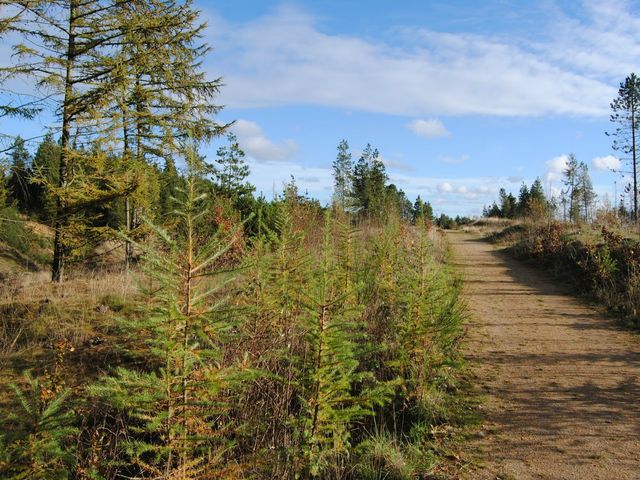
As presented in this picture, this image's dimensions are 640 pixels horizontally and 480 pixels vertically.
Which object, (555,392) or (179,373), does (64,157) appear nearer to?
(179,373)

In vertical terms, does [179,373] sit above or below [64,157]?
below

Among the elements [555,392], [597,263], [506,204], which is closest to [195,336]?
[555,392]

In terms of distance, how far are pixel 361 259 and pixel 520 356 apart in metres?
2.76

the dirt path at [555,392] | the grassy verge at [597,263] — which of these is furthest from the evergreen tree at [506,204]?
the dirt path at [555,392]

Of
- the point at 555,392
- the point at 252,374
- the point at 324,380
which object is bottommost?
the point at 555,392

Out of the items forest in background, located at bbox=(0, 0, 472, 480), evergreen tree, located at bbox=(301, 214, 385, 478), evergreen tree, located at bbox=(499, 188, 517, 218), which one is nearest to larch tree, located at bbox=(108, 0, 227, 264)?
forest in background, located at bbox=(0, 0, 472, 480)

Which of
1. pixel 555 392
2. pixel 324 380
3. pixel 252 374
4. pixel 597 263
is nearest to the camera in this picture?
pixel 252 374

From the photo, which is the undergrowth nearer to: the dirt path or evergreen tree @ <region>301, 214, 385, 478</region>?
evergreen tree @ <region>301, 214, 385, 478</region>

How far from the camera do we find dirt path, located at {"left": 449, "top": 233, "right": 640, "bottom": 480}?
4254 millimetres

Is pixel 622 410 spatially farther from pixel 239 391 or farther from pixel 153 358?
pixel 153 358

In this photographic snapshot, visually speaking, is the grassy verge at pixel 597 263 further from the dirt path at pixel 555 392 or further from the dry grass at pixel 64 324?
the dry grass at pixel 64 324

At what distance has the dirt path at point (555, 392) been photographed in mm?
4254

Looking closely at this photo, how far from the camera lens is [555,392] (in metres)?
5.65

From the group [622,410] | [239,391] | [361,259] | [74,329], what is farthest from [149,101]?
[622,410]
